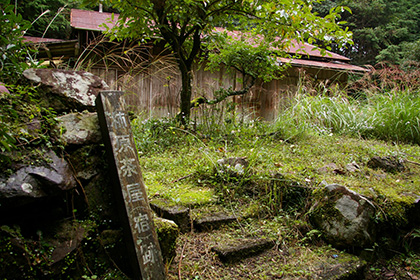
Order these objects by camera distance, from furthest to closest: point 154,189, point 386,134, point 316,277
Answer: point 386,134, point 154,189, point 316,277

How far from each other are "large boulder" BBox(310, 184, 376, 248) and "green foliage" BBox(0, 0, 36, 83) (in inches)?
87.4

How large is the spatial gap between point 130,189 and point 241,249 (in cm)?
88

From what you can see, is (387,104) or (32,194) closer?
(32,194)

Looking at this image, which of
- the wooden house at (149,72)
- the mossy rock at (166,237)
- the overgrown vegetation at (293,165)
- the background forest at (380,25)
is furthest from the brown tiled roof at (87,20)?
the background forest at (380,25)

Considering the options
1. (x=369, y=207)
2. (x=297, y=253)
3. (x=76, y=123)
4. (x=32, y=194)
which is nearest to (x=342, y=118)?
(x=369, y=207)

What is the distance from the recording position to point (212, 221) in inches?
84.1

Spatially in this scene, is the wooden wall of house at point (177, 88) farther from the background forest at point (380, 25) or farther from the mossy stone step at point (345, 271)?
the background forest at point (380, 25)

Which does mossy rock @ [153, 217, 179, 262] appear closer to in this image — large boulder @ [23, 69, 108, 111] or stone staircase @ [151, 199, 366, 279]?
stone staircase @ [151, 199, 366, 279]

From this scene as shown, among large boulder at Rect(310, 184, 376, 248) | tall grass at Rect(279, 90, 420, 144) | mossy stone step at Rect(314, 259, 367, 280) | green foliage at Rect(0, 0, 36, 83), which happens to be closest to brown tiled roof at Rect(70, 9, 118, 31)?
tall grass at Rect(279, 90, 420, 144)

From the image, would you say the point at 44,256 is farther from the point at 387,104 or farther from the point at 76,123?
the point at 387,104

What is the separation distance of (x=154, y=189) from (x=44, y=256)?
3.59 feet

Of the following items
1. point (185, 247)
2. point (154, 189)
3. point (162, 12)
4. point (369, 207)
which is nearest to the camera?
point (185, 247)

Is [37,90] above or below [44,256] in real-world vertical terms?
above

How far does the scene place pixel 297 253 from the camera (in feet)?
6.58
